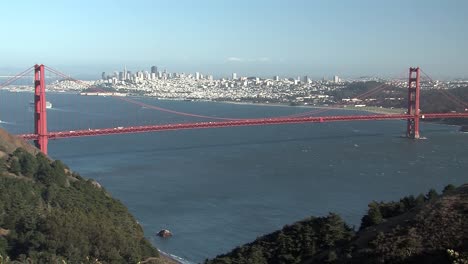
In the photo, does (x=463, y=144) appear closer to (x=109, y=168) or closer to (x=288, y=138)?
(x=288, y=138)

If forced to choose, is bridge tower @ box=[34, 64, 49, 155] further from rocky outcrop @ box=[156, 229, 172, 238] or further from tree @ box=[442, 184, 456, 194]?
tree @ box=[442, 184, 456, 194]

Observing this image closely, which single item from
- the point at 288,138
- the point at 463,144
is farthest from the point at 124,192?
the point at 463,144

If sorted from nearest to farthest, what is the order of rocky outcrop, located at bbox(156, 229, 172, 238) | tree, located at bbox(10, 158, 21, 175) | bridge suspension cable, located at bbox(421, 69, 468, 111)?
1. tree, located at bbox(10, 158, 21, 175)
2. rocky outcrop, located at bbox(156, 229, 172, 238)
3. bridge suspension cable, located at bbox(421, 69, 468, 111)

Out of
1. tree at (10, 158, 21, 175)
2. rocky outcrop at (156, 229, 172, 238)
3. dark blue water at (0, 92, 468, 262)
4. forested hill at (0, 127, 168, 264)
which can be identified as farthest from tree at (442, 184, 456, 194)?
tree at (10, 158, 21, 175)

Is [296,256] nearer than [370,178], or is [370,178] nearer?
[296,256]

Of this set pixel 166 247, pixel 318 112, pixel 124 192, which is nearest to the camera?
pixel 166 247
